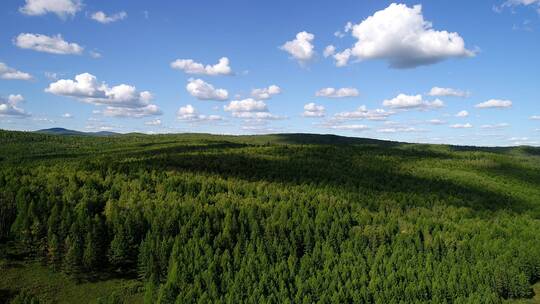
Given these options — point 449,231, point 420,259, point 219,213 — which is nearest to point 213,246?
point 219,213

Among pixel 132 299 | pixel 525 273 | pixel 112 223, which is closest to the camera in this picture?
pixel 132 299

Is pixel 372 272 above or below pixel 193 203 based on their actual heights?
A: below

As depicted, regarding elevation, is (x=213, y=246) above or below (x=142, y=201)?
below

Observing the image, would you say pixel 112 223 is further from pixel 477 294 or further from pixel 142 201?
pixel 477 294

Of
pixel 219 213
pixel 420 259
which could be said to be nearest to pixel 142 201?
pixel 219 213

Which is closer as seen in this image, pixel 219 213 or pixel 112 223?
pixel 112 223

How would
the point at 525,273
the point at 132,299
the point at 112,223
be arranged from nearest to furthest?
the point at 132,299 → the point at 112,223 → the point at 525,273

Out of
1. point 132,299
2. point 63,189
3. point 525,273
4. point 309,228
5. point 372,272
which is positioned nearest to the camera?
point 132,299

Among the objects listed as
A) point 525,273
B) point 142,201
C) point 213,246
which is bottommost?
point 525,273

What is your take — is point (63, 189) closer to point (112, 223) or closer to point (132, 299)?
point (112, 223)
